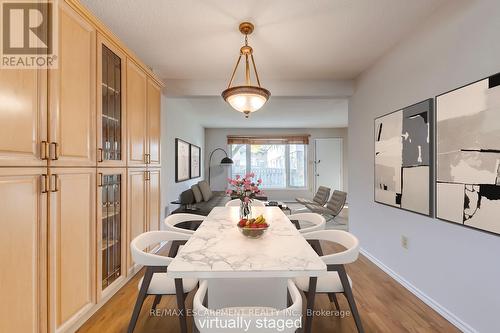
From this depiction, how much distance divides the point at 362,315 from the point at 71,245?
2.33 m

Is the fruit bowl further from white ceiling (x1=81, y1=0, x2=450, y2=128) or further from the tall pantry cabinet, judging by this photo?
white ceiling (x1=81, y1=0, x2=450, y2=128)

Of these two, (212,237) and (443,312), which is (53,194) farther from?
(443,312)

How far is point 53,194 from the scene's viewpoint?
1.53 meters

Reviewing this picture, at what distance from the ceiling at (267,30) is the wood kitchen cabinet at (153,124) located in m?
0.36

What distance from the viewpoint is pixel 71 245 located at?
1.68m

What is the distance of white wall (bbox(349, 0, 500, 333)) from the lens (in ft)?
5.36

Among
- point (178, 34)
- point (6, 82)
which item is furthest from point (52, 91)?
point (178, 34)

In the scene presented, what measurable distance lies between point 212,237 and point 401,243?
7.08 ft

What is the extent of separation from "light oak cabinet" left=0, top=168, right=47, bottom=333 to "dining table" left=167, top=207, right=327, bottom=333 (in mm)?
843

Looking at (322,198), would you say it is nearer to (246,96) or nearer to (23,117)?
(246,96)

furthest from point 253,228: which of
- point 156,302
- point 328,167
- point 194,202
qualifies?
point 328,167

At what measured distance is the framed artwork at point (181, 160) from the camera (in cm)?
455

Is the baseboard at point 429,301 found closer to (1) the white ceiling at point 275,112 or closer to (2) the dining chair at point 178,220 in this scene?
(2) the dining chair at point 178,220

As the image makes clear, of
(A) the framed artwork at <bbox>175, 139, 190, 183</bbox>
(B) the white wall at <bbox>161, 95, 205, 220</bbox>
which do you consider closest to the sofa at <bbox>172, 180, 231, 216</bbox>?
(B) the white wall at <bbox>161, 95, 205, 220</bbox>
